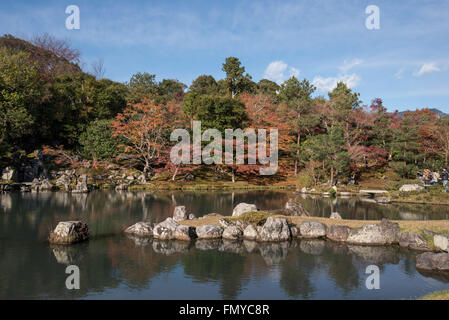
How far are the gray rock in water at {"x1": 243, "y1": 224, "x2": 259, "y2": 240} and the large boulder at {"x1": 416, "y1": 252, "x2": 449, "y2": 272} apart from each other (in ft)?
17.0

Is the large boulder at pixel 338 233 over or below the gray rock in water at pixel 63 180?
below

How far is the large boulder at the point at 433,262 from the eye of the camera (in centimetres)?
984

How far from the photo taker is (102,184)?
95.3 ft

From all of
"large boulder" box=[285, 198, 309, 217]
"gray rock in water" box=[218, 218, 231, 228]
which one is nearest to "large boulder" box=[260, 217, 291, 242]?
"gray rock in water" box=[218, 218, 231, 228]

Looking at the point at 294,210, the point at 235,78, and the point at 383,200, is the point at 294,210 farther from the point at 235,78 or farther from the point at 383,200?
the point at 235,78

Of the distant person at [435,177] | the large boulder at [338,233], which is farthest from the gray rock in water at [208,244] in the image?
the distant person at [435,177]

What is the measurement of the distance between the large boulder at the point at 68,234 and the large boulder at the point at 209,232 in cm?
396

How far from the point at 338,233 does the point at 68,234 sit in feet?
30.7

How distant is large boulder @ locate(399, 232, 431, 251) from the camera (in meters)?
12.0

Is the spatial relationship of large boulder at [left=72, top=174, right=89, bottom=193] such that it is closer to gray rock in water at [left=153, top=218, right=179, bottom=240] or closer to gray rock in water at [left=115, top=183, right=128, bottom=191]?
gray rock in water at [left=115, top=183, right=128, bottom=191]

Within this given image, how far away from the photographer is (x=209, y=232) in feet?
42.5

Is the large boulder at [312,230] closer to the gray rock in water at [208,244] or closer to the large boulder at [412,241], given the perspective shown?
the large boulder at [412,241]
